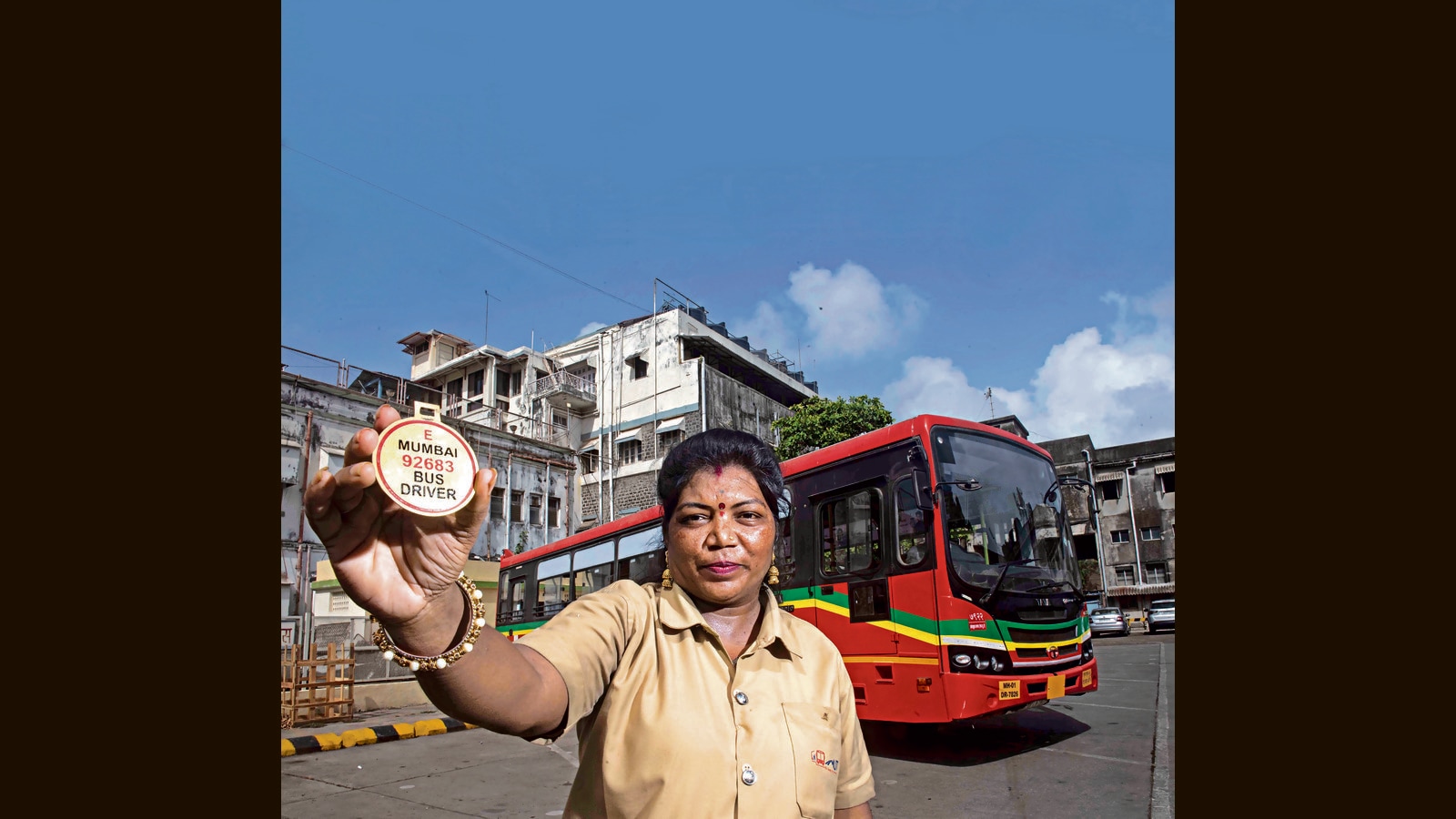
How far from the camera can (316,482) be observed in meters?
1.19

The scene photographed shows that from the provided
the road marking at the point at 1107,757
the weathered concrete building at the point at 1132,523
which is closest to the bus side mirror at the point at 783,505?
the road marking at the point at 1107,757

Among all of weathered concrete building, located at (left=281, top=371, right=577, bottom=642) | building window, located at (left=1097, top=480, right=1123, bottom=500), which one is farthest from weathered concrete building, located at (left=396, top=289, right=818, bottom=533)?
building window, located at (left=1097, top=480, right=1123, bottom=500)

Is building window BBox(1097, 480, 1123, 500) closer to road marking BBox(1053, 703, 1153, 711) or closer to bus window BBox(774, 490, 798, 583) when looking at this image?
road marking BBox(1053, 703, 1153, 711)

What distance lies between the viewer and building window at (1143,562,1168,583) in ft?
123

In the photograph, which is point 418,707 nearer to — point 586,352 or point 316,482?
point 316,482

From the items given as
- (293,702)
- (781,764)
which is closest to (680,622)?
(781,764)

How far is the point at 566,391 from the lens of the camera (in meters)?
34.5

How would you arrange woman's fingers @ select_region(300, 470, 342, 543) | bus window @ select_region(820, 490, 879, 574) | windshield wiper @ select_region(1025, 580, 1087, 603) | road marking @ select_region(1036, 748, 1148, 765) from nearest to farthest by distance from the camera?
woman's fingers @ select_region(300, 470, 342, 543)
road marking @ select_region(1036, 748, 1148, 765)
windshield wiper @ select_region(1025, 580, 1087, 603)
bus window @ select_region(820, 490, 879, 574)

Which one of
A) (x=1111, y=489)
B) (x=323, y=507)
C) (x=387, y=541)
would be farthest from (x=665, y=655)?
(x=1111, y=489)

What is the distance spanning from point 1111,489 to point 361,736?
37957 millimetres

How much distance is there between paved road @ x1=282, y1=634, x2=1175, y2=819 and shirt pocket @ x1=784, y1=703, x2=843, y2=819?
13.1 ft

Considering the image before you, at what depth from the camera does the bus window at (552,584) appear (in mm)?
13680

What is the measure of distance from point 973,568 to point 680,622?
5.79 metres

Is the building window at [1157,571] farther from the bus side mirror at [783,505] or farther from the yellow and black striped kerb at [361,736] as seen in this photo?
the bus side mirror at [783,505]
